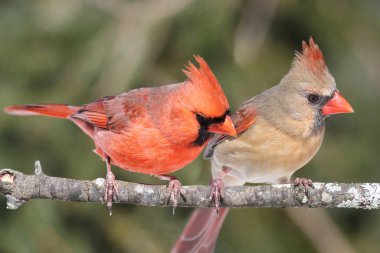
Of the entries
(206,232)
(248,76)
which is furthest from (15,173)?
(248,76)

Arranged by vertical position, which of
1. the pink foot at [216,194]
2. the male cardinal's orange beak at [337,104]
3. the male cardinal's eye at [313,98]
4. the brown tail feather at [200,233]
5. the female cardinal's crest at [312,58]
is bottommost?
the pink foot at [216,194]

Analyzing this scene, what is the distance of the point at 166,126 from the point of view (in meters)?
1.92

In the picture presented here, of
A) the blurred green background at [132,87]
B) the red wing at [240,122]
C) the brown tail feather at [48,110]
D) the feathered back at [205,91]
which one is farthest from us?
the blurred green background at [132,87]

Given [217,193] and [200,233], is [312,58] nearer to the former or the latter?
[217,193]

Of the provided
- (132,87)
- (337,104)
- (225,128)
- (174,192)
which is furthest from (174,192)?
(132,87)

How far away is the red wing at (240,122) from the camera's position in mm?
2477

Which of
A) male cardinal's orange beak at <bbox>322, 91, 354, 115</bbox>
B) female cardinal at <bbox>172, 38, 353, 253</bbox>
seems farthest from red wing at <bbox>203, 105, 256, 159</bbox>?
male cardinal's orange beak at <bbox>322, 91, 354, 115</bbox>

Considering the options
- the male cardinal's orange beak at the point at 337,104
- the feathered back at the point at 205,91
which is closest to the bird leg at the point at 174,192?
the feathered back at the point at 205,91

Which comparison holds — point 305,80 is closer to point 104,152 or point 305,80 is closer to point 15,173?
point 104,152

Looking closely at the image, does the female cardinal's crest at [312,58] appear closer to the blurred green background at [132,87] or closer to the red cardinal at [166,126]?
the red cardinal at [166,126]

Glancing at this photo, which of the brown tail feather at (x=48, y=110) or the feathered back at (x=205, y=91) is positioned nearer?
the feathered back at (x=205, y=91)

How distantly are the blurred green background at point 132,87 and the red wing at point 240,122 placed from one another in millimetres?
422

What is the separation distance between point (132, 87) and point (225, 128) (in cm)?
138

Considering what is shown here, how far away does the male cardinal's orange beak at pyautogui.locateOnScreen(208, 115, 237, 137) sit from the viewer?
183 cm
